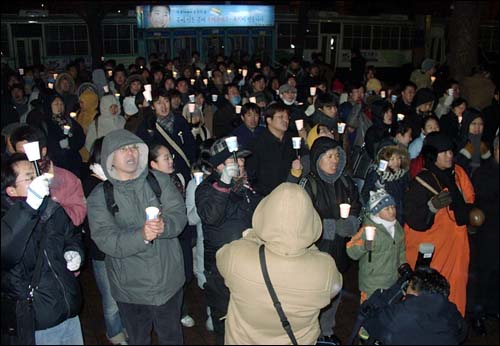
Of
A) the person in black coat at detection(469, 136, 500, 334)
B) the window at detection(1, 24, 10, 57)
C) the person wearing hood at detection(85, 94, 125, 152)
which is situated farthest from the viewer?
the window at detection(1, 24, 10, 57)

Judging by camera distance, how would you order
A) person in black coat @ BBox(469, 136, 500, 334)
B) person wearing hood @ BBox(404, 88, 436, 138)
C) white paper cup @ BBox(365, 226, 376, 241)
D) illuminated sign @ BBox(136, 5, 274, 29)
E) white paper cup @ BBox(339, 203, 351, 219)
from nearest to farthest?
person in black coat @ BBox(469, 136, 500, 334), white paper cup @ BBox(365, 226, 376, 241), white paper cup @ BBox(339, 203, 351, 219), person wearing hood @ BBox(404, 88, 436, 138), illuminated sign @ BBox(136, 5, 274, 29)

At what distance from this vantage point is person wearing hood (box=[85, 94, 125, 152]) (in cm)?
817

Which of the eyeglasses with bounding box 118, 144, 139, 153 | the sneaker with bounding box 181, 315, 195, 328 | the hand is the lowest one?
the sneaker with bounding box 181, 315, 195, 328

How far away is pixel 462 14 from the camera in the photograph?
1555 cm

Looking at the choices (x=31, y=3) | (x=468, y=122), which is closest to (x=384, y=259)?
(x=468, y=122)

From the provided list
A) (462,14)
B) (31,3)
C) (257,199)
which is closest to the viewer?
(257,199)

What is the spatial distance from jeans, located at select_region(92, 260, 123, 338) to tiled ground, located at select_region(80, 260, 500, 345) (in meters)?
0.29

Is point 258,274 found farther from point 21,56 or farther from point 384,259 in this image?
point 21,56

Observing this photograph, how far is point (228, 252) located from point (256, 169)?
3207mm

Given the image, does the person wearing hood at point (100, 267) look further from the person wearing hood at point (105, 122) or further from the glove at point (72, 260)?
the person wearing hood at point (105, 122)

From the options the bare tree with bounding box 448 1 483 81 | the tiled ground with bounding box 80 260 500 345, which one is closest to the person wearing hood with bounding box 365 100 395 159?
the tiled ground with bounding box 80 260 500 345

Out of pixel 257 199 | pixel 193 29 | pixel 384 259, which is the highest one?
pixel 193 29

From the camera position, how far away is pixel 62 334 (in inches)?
146

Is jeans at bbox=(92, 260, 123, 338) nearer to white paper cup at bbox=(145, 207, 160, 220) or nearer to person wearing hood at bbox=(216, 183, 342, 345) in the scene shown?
Answer: white paper cup at bbox=(145, 207, 160, 220)
